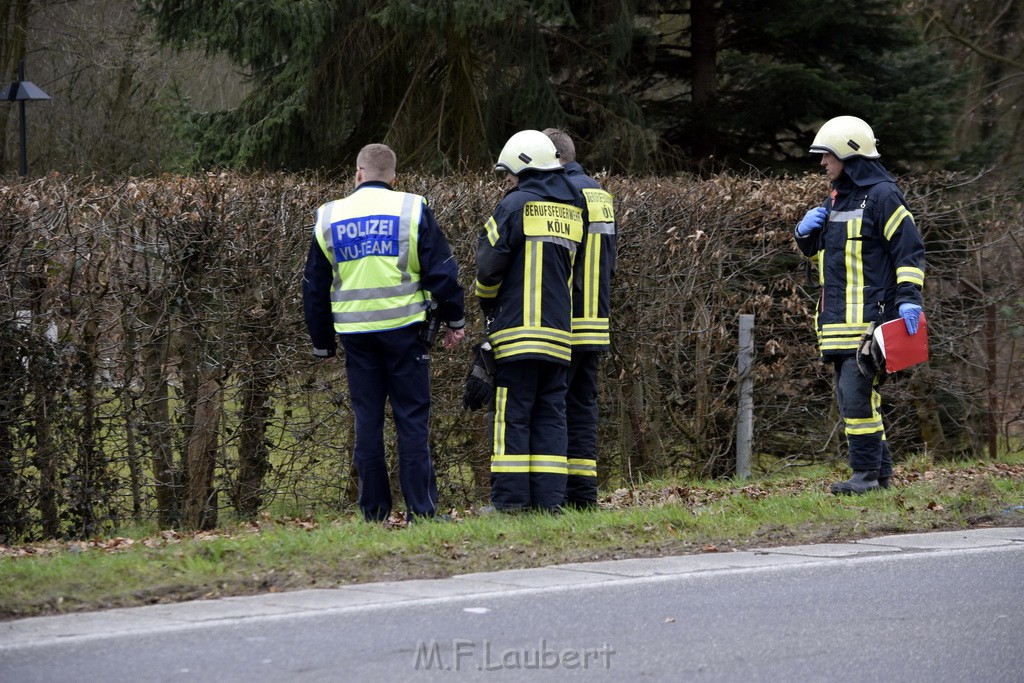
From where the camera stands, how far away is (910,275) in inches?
291

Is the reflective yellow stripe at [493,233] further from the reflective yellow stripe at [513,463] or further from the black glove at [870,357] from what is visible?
the black glove at [870,357]

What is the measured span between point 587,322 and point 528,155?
1.03 meters

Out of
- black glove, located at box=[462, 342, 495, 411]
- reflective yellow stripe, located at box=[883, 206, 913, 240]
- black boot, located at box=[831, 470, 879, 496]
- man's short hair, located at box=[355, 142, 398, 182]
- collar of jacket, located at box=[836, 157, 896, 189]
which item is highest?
collar of jacket, located at box=[836, 157, 896, 189]

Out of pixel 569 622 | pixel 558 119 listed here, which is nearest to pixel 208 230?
pixel 569 622

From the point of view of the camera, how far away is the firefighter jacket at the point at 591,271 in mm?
7277

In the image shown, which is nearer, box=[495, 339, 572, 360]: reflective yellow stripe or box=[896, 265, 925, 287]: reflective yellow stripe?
box=[495, 339, 572, 360]: reflective yellow stripe

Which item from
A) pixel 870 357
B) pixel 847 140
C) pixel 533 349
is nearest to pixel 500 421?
pixel 533 349

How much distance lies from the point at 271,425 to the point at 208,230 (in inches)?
55.8

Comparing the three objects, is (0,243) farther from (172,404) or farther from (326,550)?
(326,550)

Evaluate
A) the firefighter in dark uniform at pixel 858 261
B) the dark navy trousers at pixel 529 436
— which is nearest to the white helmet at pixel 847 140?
the firefighter in dark uniform at pixel 858 261

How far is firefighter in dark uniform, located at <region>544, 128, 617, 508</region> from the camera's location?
7.30 m

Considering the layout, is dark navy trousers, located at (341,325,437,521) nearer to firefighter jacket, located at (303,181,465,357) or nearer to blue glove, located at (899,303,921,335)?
firefighter jacket, located at (303,181,465,357)

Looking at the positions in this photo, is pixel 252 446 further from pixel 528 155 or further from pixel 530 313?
pixel 528 155

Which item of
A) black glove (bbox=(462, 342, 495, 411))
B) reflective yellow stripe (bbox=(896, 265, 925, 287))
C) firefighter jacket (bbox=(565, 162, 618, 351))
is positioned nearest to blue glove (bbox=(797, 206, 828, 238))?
reflective yellow stripe (bbox=(896, 265, 925, 287))
